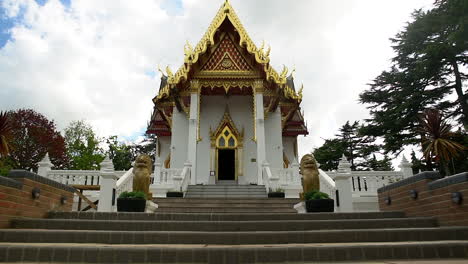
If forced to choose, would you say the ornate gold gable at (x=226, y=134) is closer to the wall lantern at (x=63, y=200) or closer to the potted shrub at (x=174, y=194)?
the potted shrub at (x=174, y=194)

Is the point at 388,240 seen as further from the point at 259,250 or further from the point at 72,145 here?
the point at 72,145

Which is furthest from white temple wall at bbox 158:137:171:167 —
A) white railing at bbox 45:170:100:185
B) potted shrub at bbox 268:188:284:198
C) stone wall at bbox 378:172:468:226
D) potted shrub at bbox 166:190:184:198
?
stone wall at bbox 378:172:468:226

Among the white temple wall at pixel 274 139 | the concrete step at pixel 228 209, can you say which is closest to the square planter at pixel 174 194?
the concrete step at pixel 228 209

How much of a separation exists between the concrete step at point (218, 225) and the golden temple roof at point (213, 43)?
1009 centimetres

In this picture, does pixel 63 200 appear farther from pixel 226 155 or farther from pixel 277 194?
pixel 226 155

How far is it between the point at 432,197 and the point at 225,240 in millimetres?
3588

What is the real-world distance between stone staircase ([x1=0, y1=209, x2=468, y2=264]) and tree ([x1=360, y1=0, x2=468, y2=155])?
15137mm

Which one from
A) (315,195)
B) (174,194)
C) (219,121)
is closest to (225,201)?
(174,194)

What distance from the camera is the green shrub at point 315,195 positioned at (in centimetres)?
710

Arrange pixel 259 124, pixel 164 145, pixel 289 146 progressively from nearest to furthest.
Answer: pixel 259 124 → pixel 289 146 → pixel 164 145

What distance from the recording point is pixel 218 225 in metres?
4.89

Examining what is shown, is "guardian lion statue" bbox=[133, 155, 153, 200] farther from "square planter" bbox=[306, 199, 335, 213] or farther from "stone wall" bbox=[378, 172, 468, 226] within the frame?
"stone wall" bbox=[378, 172, 468, 226]

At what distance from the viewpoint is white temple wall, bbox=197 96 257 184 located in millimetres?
15094

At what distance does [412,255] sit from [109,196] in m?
7.49
